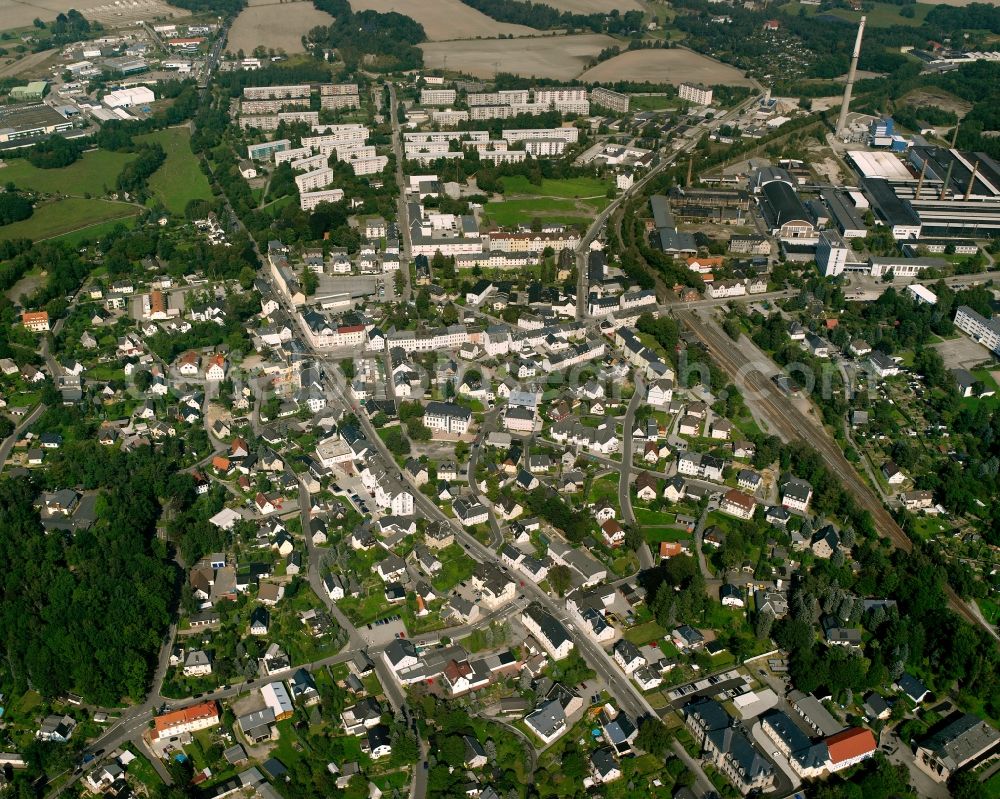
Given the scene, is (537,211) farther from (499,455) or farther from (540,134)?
(499,455)

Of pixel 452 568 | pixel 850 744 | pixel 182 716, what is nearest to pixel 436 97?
pixel 452 568

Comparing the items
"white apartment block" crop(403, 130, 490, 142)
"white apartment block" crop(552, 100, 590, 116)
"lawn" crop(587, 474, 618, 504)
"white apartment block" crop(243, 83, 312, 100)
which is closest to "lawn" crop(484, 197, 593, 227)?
"white apartment block" crop(403, 130, 490, 142)

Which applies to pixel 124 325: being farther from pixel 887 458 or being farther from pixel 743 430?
pixel 887 458

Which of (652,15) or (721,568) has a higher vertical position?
(652,15)

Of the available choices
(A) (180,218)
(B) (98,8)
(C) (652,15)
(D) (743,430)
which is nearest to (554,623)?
(D) (743,430)

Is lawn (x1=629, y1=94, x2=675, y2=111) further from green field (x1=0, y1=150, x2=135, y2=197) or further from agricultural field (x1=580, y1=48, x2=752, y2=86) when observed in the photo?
green field (x1=0, y1=150, x2=135, y2=197)

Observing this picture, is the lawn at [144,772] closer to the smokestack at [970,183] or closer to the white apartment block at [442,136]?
the white apartment block at [442,136]
